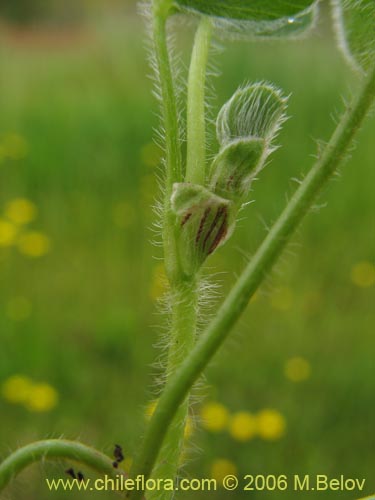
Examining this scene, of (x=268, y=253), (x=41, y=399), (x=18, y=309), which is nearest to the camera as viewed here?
(x=268, y=253)

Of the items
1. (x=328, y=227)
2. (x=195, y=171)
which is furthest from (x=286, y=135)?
(x=195, y=171)

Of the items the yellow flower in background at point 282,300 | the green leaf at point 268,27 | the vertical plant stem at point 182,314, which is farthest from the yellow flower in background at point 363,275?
the vertical plant stem at point 182,314

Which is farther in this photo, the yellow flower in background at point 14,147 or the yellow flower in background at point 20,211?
the yellow flower in background at point 14,147

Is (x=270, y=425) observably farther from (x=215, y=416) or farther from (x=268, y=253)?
(x=268, y=253)

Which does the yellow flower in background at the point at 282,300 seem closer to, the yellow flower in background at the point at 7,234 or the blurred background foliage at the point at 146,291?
the blurred background foliage at the point at 146,291

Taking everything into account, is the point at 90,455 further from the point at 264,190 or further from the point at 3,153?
the point at 3,153

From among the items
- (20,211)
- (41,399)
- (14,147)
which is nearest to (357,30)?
(41,399)

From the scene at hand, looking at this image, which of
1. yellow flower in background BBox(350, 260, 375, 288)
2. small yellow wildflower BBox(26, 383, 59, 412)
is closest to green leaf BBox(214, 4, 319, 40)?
small yellow wildflower BBox(26, 383, 59, 412)
